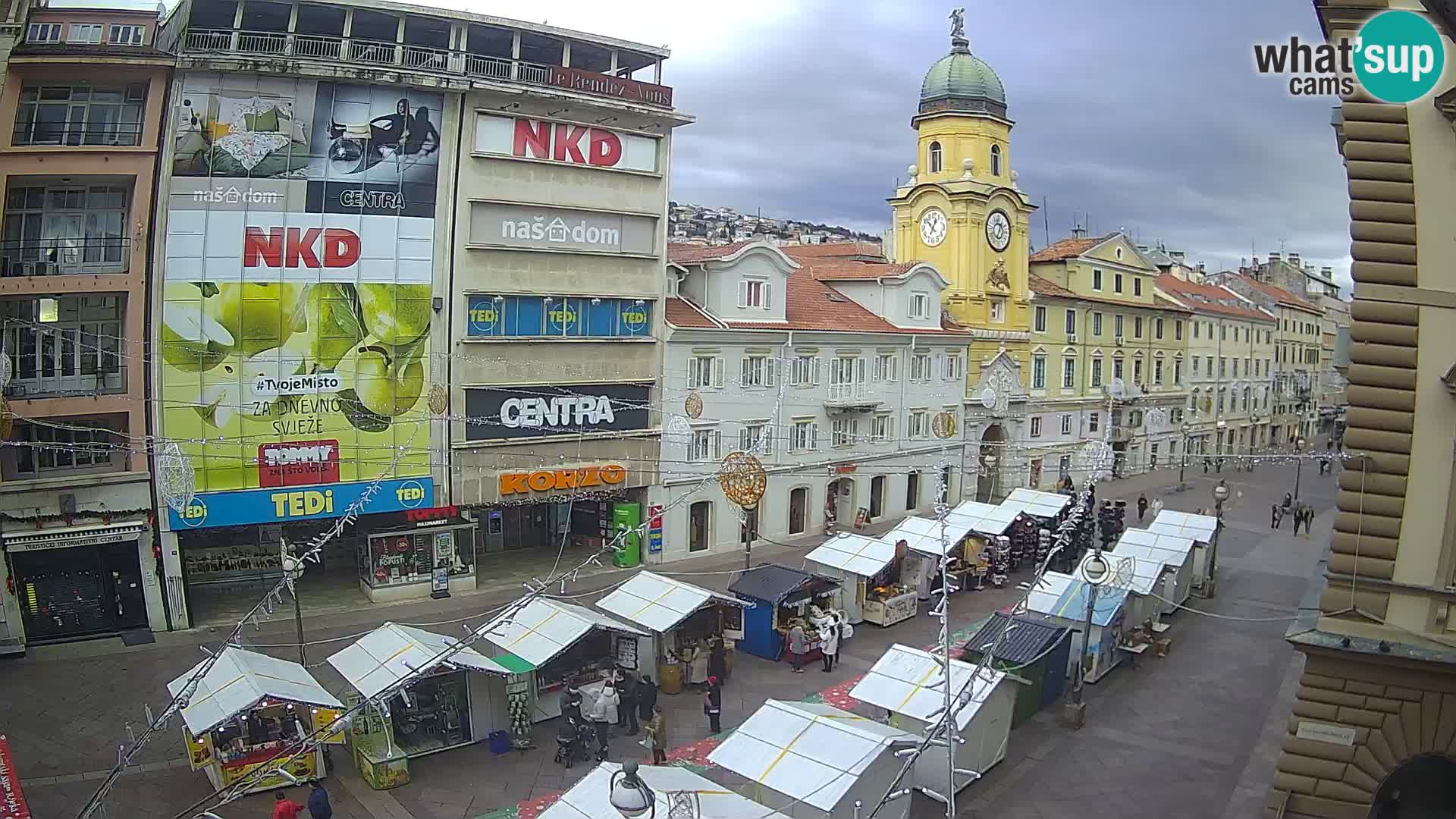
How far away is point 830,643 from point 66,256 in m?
21.1

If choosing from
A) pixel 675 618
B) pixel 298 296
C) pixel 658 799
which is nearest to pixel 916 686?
pixel 675 618

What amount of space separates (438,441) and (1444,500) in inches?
928

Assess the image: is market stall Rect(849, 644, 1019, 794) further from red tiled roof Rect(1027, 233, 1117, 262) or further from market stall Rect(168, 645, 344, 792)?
red tiled roof Rect(1027, 233, 1117, 262)

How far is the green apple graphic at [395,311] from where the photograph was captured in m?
27.5

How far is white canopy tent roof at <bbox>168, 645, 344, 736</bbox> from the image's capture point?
1569 cm

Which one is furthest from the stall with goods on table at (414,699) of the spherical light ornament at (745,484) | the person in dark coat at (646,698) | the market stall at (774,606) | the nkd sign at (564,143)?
the nkd sign at (564,143)

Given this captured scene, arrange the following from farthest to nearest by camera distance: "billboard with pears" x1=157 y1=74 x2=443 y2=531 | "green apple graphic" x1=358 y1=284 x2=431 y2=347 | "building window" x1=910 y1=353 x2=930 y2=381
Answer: "building window" x1=910 y1=353 x2=930 y2=381 < "green apple graphic" x1=358 y1=284 x2=431 y2=347 < "billboard with pears" x1=157 y1=74 x2=443 y2=531

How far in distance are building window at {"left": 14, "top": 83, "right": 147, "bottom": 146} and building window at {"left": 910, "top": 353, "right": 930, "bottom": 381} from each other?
28186 millimetres

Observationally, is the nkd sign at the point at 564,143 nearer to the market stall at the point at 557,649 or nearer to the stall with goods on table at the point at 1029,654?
the market stall at the point at 557,649

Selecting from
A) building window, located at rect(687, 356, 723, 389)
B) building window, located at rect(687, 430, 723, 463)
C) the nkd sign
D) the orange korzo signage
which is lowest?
the orange korzo signage

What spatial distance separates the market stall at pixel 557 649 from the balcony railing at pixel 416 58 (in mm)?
15638

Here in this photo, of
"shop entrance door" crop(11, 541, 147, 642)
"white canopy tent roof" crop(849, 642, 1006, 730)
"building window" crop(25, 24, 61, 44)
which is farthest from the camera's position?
"shop entrance door" crop(11, 541, 147, 642)

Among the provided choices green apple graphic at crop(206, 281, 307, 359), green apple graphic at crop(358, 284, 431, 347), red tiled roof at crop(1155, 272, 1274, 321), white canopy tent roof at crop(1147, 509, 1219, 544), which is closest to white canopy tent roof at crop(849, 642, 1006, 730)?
white canopy tent roof at crop(1147, 509, 1219, 544)

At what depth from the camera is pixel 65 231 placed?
990 inches
